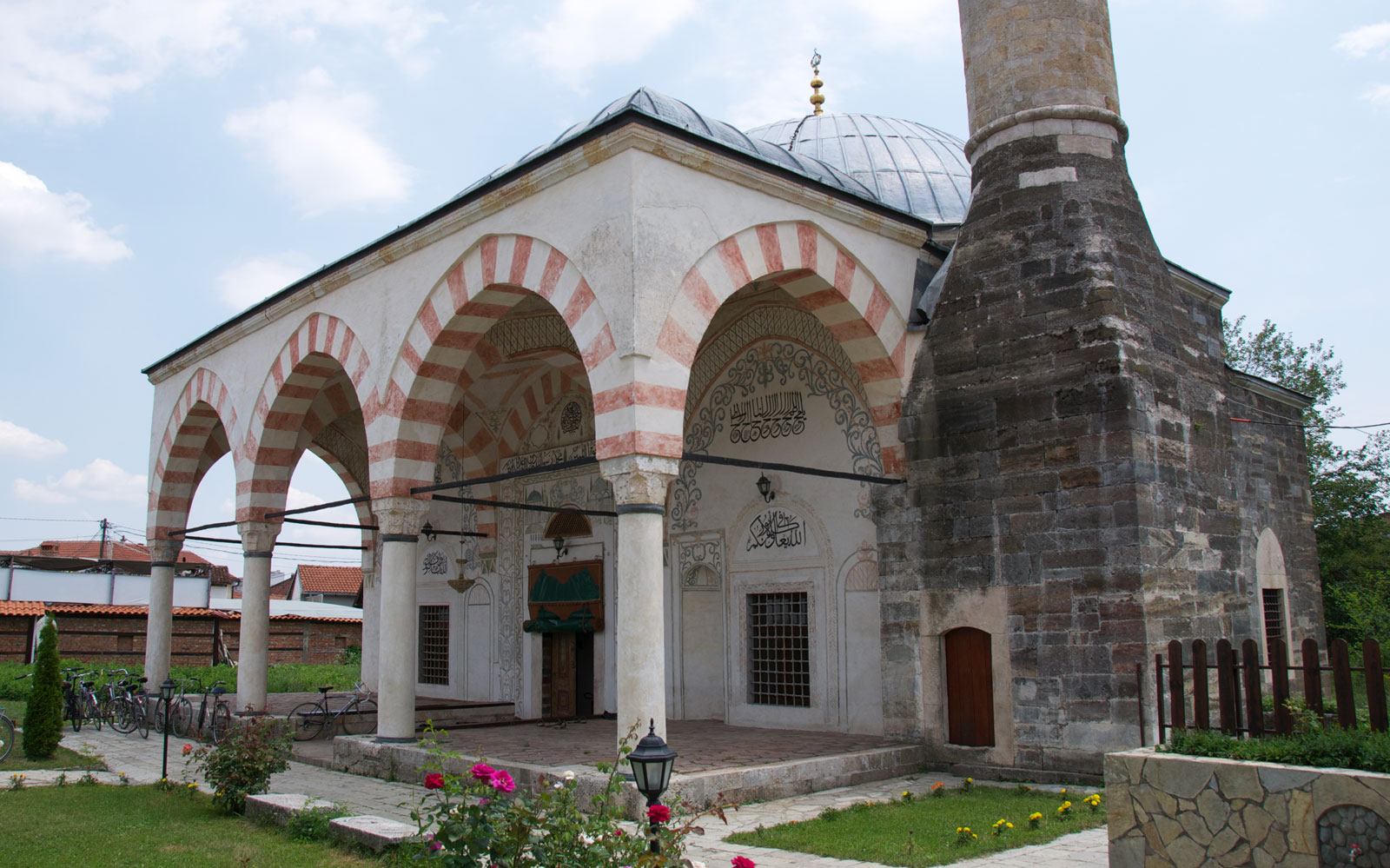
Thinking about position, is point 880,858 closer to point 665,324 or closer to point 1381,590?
point 665,324

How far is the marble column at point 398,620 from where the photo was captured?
777 cm

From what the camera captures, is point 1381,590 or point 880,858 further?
point 1381,590

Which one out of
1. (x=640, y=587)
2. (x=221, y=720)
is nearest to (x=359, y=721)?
(x=221, y=720)

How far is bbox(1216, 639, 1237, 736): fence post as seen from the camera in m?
4.53

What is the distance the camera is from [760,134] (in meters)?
13.4

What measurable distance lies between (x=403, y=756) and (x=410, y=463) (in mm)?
2221

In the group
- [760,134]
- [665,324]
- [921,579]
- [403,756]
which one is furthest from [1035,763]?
[760,134]

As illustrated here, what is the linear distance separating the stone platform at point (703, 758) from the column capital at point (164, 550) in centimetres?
481

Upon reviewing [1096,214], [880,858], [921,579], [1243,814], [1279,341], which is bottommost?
[880,858]

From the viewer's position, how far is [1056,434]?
704 cm

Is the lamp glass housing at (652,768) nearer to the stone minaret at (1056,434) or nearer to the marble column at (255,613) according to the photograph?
the stone minaret at (1056,434)

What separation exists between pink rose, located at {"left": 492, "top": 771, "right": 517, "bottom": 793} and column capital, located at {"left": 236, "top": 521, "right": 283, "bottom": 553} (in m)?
7.49

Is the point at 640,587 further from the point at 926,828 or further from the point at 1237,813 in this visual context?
the point at 1237,813

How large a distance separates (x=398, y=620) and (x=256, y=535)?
303cm
